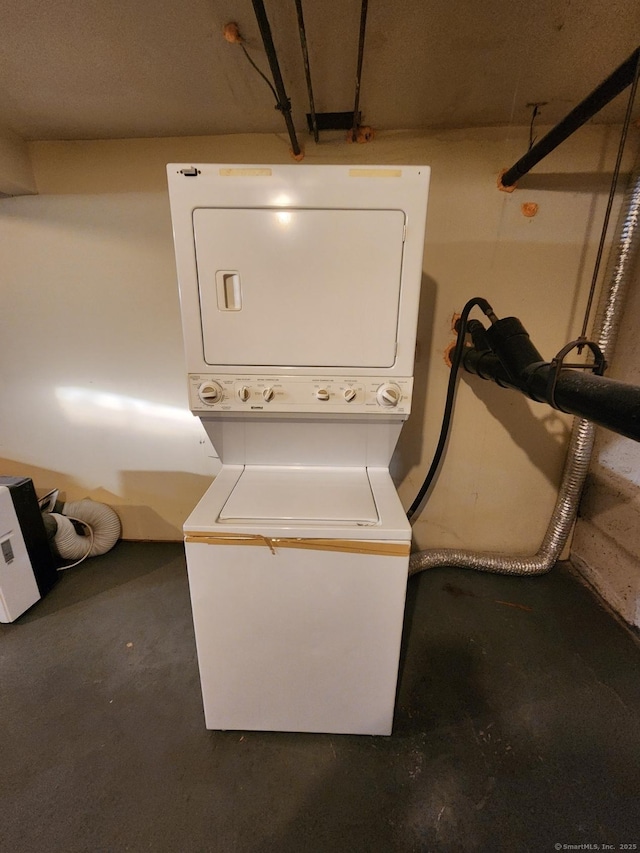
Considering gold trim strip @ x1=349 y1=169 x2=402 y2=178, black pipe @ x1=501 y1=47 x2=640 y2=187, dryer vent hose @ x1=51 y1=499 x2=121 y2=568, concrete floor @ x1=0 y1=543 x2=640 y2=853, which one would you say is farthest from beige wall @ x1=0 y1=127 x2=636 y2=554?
gold trim strip @ x1=349 y1=169 x2=402 y2=178

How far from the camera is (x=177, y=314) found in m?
1.70

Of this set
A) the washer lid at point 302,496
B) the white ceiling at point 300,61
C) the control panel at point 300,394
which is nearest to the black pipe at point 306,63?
the white ceiling at point 300,61

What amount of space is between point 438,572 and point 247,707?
1.19m

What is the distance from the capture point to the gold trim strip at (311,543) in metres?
0.89

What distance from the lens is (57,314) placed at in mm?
Result: 1737

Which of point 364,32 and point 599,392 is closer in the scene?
point 599,392

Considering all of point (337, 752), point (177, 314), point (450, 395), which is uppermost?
point (177, 314)

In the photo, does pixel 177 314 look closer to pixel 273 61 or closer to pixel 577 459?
pixel 273 61

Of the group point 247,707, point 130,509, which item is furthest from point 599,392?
point 130,509

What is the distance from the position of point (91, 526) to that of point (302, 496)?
1.60m

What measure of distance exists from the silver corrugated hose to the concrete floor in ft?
0.87

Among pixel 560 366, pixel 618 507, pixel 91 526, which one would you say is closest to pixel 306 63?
pixel 560 366

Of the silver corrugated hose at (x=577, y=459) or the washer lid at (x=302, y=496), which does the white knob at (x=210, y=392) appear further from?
the silver corrugated hose at (x=577, y=459)

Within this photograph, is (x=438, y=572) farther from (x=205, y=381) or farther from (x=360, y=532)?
(x=205, y=381)
